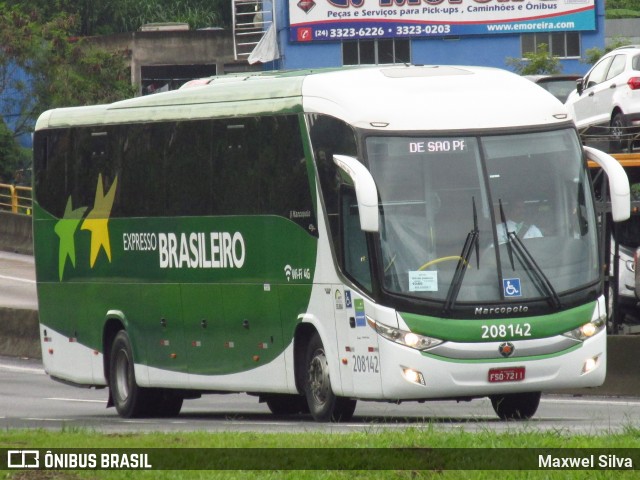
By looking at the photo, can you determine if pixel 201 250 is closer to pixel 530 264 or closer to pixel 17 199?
pixel 530 264

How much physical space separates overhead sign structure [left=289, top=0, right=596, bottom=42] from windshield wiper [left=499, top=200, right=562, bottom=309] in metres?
47.3

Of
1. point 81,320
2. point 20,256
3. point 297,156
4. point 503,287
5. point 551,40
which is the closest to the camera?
point 503,287

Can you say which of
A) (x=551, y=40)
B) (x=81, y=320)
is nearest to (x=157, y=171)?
(x=81, y=320)

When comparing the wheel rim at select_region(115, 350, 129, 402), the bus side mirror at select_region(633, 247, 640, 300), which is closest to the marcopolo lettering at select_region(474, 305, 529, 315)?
the wheel rim at select_region(115, 350, 129, 402)

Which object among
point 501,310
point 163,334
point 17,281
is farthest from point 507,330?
point 17,281

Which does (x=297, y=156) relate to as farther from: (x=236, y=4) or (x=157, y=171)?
(x=236, y=4)

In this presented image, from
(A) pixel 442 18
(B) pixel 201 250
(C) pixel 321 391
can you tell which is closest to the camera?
(C) pixel 321 391

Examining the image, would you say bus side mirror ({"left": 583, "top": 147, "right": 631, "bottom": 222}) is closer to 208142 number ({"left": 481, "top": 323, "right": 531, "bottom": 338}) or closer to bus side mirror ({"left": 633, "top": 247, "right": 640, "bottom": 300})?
208142 number ({"left": 481, "top": 323, "right": 531, "bottom": 338})

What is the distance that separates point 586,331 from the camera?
53.2 ft

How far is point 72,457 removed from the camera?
10898 mm

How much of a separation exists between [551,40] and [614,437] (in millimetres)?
53615

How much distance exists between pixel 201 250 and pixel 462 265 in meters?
4.15

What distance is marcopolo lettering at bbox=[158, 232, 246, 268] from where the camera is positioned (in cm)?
1847

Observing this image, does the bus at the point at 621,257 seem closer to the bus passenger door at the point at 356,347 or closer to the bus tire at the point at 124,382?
the bus tire at the point at 124,382
